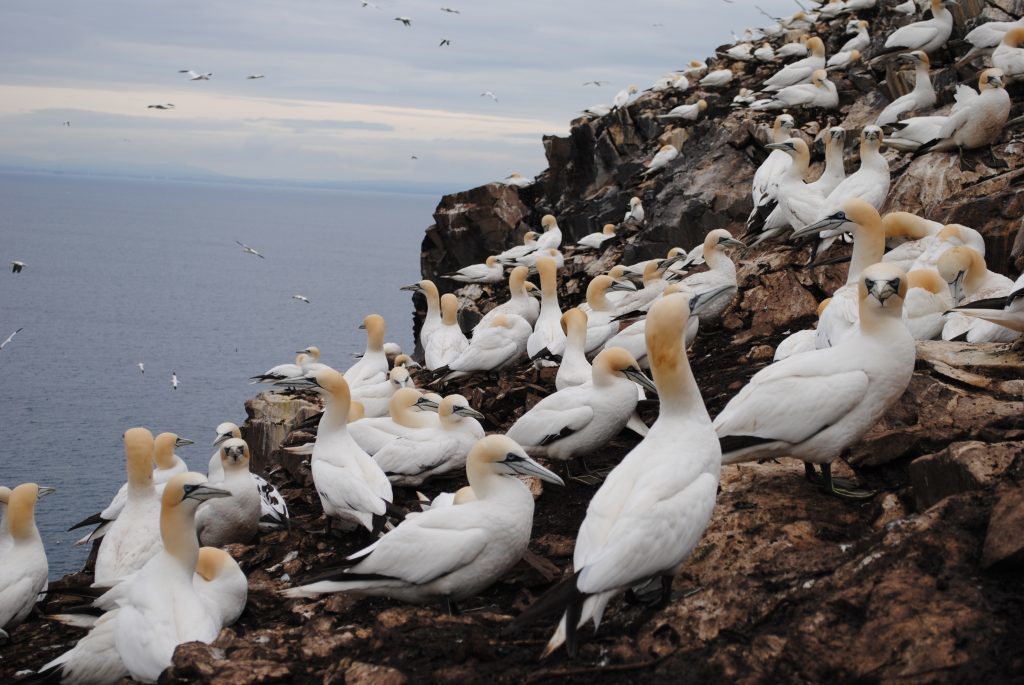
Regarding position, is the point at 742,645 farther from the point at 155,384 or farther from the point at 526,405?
the point at 155,384

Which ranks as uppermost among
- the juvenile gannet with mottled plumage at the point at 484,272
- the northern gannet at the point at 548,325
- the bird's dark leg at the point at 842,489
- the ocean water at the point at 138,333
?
the bird's dark leg at the point at 842,489

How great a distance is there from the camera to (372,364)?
1227 centimetres

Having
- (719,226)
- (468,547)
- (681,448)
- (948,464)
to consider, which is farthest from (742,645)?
(719,226)

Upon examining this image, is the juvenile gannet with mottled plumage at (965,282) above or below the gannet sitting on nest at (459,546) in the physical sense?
above

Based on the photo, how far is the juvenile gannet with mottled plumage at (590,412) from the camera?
7.22m

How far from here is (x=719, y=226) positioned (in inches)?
593

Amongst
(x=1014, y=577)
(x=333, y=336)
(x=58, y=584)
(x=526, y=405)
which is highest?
(x=1014, y=577)

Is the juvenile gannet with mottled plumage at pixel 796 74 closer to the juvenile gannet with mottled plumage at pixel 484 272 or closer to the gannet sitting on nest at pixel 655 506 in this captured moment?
the juvenile gannet with mottled plumage at pixel 484 272

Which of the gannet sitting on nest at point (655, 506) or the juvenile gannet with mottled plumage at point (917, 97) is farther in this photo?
the juvenile gannet with mottled plumage at point (917, 97)

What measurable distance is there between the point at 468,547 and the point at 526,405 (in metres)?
4.45

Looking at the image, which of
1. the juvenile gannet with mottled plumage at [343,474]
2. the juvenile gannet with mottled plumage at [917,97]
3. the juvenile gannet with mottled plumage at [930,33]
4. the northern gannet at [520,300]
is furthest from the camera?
the juvenile gannet with mottled plumage at [930,33]

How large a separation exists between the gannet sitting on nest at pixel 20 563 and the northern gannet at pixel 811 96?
486 inches

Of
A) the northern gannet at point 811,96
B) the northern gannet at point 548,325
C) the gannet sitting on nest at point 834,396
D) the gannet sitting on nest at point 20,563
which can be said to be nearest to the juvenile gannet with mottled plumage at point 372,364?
the northern gannet at point 548,325

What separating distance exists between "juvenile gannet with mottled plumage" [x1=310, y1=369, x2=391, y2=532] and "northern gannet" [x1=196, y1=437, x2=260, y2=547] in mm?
540
